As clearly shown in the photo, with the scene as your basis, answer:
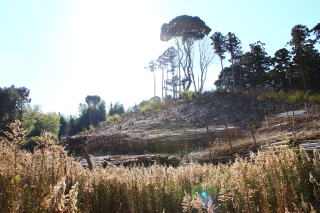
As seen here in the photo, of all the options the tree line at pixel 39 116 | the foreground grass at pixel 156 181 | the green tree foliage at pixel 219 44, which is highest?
the green tree foliage at pixel 219 44

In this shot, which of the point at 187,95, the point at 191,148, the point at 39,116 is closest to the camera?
the point at 191,148

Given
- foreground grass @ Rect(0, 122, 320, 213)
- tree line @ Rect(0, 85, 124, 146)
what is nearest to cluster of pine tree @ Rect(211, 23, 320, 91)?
tree line @ Rect(0, 85, 124, 146)

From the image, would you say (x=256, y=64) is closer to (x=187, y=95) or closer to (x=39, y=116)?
(x=187, y=95)

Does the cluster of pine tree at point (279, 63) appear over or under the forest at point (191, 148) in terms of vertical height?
over

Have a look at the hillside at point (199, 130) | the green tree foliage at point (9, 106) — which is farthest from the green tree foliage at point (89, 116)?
the hillside at point (199, 130)

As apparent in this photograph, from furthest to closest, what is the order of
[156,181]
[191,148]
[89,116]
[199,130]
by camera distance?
[89,116], [199,130], [191,148], [156,181]

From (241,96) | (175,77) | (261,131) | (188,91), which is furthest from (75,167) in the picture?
(175,77)

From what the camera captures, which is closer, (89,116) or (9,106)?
(9,106)

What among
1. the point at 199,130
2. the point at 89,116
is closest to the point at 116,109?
the point at 89,116

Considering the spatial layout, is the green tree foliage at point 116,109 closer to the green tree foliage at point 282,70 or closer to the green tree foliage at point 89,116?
the green tree foliage at point 89,116

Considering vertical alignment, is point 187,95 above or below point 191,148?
above

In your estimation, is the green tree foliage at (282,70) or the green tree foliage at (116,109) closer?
the green tree foliage at (282,70)

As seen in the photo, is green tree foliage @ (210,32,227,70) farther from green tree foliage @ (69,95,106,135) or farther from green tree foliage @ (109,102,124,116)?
green tree foliage @ (109,102,124,116)

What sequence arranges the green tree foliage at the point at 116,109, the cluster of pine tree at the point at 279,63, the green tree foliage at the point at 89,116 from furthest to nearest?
1. the green tree foliage at the point at 116,109
2. the green tree foliage at the point at 89,116
3. the cluster of pine tree at the point at 279,63
